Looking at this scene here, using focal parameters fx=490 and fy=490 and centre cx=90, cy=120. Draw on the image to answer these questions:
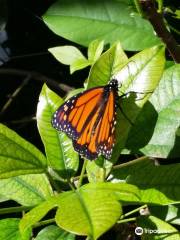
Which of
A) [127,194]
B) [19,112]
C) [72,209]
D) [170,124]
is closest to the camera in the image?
[72,209]

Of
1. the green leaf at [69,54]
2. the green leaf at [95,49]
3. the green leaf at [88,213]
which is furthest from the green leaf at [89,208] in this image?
the green leaf at [69,54]

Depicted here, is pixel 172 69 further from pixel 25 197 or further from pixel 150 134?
pixel 25 197

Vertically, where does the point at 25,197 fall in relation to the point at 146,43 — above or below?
below

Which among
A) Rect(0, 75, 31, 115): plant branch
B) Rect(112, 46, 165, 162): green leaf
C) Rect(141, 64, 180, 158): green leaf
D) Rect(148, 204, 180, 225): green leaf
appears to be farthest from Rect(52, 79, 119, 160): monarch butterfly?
Rect(0, 75, 31, 115): plant branch

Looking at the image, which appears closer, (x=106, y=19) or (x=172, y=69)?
(x=172, y=69)

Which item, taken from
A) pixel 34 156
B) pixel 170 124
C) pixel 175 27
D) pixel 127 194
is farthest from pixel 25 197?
pixel 175 27

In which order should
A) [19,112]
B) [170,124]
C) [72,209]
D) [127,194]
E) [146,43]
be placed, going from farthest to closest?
[19,112], [146,43], [170,124], [127,194], [72,209]

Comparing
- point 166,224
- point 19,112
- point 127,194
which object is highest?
point 127,194
